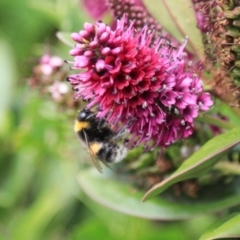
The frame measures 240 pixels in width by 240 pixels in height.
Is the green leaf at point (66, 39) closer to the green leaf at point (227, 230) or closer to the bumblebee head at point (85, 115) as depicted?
the bumblebee head at point (85, 115)

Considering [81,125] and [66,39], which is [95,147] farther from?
[66,39]

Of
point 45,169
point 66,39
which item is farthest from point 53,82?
point 45,169

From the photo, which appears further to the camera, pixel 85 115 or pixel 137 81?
pixel 85 115

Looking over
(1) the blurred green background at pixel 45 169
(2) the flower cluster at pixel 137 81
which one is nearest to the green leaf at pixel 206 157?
(2) the flower cluster at pixel 137 81

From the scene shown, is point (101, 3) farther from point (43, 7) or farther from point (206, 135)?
point (43, 7)

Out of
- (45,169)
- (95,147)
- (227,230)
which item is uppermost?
(95,147)

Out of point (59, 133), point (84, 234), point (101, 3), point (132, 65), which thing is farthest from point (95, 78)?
point (59, 133)

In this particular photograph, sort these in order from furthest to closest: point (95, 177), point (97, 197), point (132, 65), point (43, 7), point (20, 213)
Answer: point (43, 7)
point (20, 213)
point (95, 177)
point (97, 197)
point (132, 65)
